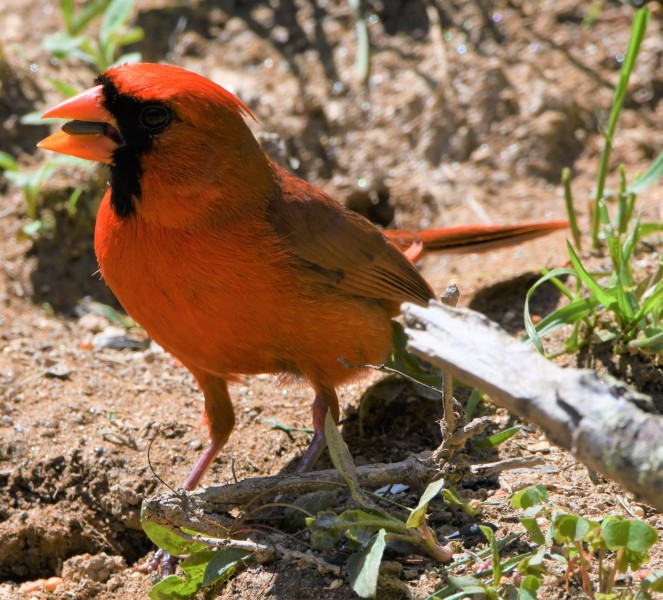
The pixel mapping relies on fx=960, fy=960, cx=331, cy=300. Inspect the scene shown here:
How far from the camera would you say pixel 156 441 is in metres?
4.04

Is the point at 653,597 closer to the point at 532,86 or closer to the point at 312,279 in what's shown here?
the point at 312,279

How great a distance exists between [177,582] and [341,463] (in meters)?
0.62

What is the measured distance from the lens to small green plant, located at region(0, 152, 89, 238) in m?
5.36

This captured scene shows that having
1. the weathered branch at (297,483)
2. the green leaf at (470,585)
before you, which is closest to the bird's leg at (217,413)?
the weathered branch at (297,483)

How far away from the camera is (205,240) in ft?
11.0

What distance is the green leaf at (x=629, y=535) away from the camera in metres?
2.30

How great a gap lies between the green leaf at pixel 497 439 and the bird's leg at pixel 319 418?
59 cm

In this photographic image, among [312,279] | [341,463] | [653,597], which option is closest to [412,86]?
[312,279]

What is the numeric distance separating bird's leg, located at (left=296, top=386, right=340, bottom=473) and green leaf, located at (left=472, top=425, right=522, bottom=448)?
592 mm

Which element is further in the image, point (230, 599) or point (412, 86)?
point (412, 86)

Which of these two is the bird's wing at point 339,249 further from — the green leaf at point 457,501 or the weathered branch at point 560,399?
the weathered branch at point 560,399

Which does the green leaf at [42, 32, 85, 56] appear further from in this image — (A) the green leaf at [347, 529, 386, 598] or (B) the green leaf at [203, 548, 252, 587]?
(A) the green leaf at [347, 529, 386, 598]

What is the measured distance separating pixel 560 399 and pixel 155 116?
1895 mm

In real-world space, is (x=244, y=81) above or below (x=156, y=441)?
above
